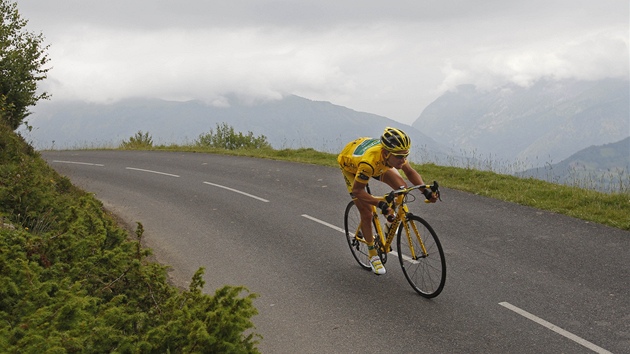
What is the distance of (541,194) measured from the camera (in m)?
11.0

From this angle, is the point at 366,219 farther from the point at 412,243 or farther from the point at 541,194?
the point at 541,194

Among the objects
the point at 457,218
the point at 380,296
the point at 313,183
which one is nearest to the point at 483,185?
the point at 457,218

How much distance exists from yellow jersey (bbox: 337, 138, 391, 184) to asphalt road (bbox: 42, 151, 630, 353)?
1.54 meters

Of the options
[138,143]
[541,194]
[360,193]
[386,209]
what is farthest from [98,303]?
[138,143]

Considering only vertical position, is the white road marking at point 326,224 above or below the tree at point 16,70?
below

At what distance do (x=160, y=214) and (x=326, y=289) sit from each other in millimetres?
6063

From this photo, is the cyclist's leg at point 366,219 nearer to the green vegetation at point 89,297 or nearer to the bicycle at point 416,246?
the bicycle at point 416,246

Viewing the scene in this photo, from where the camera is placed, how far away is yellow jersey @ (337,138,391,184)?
6.20 meters

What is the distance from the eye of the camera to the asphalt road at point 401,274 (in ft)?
16.7

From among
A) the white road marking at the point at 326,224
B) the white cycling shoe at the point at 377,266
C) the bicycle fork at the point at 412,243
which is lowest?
the white cycling shoe at the point at 377,266

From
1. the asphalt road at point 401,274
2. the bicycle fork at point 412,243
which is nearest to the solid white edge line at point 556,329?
the asphalt road at point 401,274

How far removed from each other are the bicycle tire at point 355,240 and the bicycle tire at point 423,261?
2.79 ft

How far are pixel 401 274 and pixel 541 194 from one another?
5.67 metres

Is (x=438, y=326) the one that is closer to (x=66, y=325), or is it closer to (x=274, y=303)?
(x=274, y=303)
